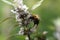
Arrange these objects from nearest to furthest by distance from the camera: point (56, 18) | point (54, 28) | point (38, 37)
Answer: point (38, 37) < point (54, 28) < point (56, 18)

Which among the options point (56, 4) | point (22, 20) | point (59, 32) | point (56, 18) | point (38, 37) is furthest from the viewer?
point (56, 4)

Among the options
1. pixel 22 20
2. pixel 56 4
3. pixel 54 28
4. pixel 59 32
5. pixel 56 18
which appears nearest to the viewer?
pixel 22 20

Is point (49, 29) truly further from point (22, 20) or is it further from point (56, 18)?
point (22, 20)

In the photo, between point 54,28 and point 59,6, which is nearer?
point 54,28

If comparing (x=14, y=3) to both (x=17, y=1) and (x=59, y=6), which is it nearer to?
(x=17, y=1)

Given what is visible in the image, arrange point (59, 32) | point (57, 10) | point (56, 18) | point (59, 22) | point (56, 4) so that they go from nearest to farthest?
point (59, 32)
point (59, 22)
point (56, 18)
point (57, 10)
point (56, 4)

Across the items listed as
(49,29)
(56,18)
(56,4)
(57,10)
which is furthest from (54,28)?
(56,4)

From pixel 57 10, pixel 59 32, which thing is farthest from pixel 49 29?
pixel 57 10

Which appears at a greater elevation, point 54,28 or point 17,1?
point 54,28

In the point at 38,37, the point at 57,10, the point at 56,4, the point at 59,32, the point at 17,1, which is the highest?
the point at 56,4
